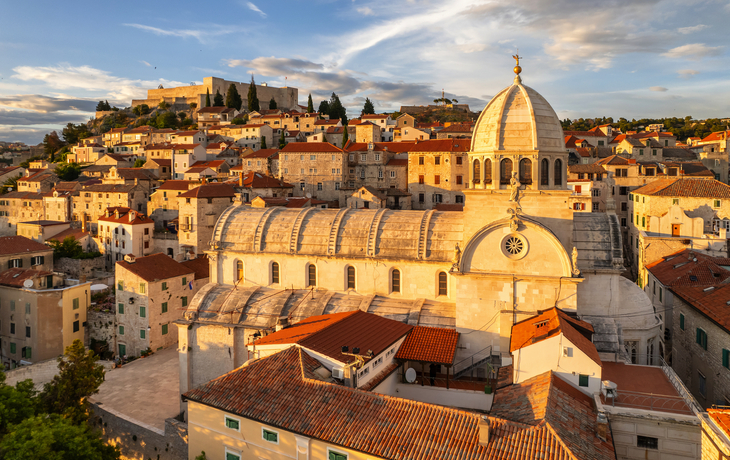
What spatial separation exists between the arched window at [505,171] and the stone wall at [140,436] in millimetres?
21400

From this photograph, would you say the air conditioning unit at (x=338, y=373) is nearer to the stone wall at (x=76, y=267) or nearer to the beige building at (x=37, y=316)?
the beige building at (x=37, y=316)

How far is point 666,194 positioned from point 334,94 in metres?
94.0

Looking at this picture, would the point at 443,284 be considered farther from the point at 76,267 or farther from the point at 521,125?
the point at 76,267

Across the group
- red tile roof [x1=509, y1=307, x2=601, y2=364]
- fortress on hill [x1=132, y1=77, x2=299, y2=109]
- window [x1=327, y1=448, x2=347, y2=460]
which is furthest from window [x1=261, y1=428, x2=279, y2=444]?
fortress on hill [x1=132, y1=77, x2=299, y2=109]

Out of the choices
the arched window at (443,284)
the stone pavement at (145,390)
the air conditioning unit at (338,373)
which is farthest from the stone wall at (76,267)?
the air conditioning unit at (338,373)

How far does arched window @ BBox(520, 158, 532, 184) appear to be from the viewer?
26.0 metres

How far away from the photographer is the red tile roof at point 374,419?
1586 cm

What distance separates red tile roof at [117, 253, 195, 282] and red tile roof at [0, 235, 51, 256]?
55.2 ft

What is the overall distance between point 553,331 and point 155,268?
36665 mm

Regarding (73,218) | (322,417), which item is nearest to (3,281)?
(73,218)

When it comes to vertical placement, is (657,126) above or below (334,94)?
below

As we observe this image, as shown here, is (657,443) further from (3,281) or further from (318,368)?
(3,281)

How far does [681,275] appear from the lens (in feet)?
108

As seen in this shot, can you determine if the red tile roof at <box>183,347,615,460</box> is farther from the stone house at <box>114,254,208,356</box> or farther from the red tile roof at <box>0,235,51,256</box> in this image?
the red tile roof at <box>0,235,51,256</box>
